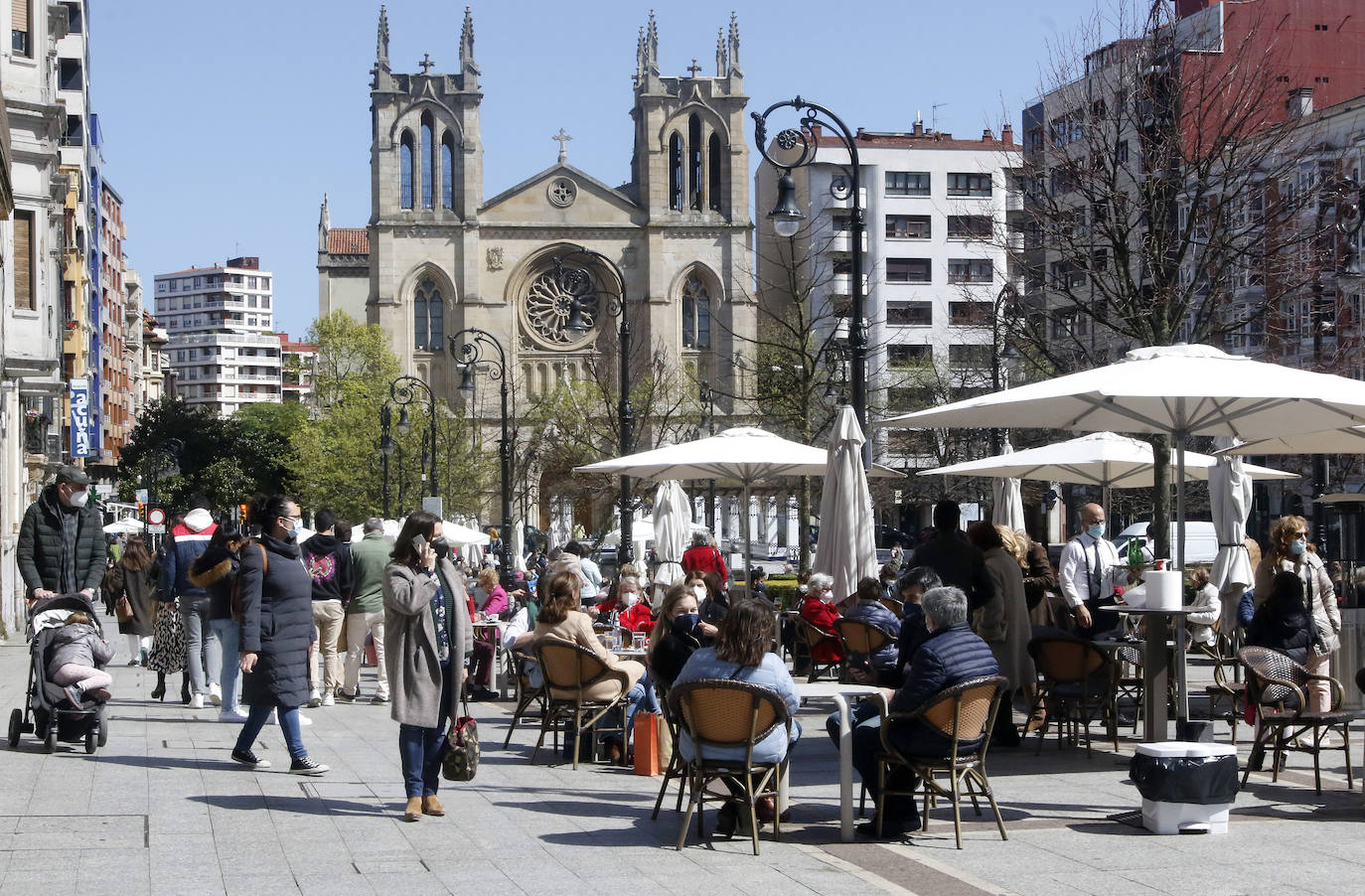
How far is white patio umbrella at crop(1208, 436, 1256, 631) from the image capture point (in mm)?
16438

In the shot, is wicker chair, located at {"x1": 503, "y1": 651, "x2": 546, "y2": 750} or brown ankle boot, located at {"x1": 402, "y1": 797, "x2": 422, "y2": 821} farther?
wicker chair, located at {"x1": 503, "y1": 651, "x2": 546, "y2": 750}

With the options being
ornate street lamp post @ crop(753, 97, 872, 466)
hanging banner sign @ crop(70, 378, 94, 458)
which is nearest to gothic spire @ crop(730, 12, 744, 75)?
hanging banner sign @ crop(70, 378, 94, 458)

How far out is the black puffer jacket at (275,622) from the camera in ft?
35.8

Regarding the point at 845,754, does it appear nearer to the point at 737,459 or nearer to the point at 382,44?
the point at 737,459

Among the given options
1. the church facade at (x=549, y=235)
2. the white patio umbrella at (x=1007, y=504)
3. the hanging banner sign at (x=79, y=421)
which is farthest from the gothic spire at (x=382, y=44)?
the white patio umbrella at (x=1007, y=504)

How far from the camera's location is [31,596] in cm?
1210

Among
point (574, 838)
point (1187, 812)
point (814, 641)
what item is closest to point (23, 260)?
point (814, 641)

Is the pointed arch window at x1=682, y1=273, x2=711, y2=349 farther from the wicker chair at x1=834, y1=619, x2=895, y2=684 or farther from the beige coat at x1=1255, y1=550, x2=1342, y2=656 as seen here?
the beige coat at x1=1255, y1=550, x2=1342, y2=656

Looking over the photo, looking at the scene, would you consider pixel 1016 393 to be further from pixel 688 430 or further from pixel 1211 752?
pixel 688 430

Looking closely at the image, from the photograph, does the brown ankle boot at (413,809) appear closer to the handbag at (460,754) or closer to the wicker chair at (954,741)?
the handbag at (460,754)

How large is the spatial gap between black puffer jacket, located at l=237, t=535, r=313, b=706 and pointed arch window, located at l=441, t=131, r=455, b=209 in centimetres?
6429

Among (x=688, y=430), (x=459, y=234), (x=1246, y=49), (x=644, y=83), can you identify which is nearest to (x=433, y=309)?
(x=459, y=234)

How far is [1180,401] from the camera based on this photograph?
1105 centimetres

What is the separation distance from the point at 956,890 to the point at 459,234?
68240 millimetres
